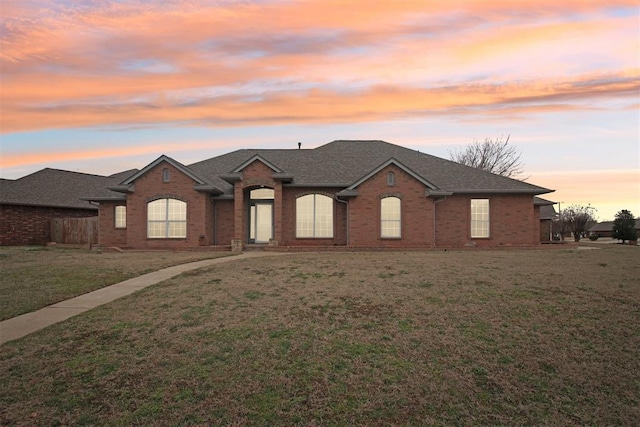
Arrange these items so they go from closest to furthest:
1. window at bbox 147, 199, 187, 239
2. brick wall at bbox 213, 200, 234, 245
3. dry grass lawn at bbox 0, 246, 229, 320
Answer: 1. dry grass lawn at bbox 0, 246, 229, 320
2. window at bbox 147, 199, 187, 239
3. brick wall at bbox 213, 200, 234, 245

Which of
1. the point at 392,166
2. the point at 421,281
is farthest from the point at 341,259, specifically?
the point at 392,166

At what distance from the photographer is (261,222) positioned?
27703 millimetres

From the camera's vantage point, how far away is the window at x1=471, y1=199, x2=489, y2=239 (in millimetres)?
26516

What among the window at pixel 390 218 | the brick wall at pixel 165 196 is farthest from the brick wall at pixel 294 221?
the brick wall at pixel 165 196

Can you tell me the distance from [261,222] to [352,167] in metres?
6.85

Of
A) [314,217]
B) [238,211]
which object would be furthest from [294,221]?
[238,211]

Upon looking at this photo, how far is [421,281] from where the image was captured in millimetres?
12719

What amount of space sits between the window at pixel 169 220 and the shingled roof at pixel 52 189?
4.38 m

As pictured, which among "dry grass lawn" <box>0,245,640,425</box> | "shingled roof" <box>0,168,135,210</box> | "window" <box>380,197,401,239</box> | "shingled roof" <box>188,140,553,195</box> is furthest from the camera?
"shingled roof" <box>0,168,135,210</box>

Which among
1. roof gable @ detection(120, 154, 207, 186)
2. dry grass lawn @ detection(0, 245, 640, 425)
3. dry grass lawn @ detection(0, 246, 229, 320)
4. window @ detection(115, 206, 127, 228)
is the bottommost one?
dry grass lawn @ detection(0, 245, 640, 425)

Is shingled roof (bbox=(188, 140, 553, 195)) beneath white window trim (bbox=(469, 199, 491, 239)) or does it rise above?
above

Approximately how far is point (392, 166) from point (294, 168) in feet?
21.7

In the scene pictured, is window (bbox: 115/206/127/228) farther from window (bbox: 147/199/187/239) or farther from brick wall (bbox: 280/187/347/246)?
brick wall (bbox: 280/187/347/246)

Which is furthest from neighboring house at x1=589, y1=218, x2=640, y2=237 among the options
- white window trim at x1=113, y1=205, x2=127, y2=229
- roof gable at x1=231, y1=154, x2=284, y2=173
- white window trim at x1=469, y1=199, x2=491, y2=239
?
white window trim at x1=113, y1=205, x2=127, y2=229
